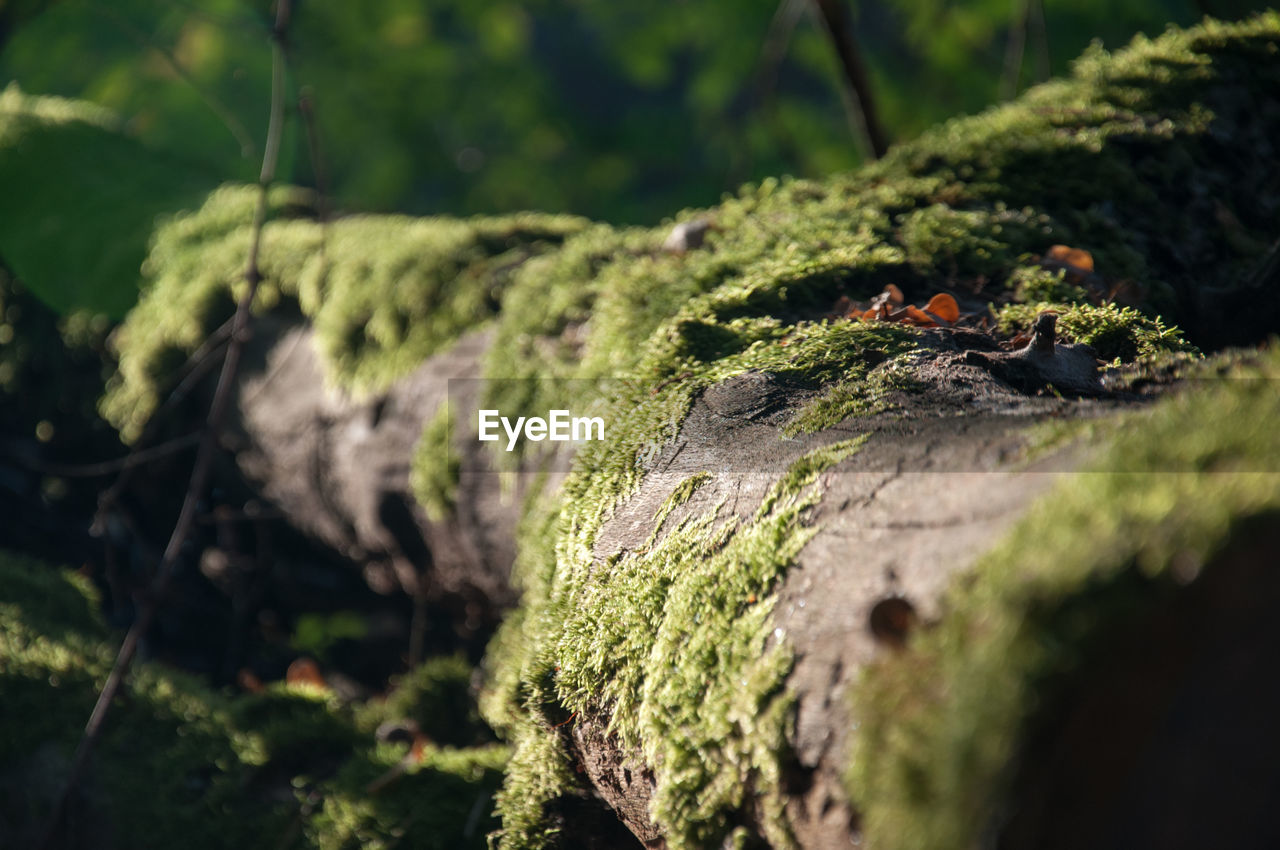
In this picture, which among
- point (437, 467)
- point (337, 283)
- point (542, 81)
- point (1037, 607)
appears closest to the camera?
point (1037, 607)

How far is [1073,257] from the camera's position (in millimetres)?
2139

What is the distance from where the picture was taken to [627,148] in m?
10.2

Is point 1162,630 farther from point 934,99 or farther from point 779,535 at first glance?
point 934,99

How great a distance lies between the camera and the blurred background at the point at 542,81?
634 centimetres

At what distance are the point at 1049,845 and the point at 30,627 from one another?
9.90 ft

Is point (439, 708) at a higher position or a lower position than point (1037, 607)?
higher

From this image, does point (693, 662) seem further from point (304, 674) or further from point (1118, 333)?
point (304, 674)

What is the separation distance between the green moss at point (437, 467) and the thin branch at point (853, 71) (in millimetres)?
2379

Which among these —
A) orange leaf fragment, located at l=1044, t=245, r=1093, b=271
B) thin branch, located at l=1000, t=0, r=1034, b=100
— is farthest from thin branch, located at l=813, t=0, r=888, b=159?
orange leaf fragment, located at l=1044, t=245, r=1093, b=271

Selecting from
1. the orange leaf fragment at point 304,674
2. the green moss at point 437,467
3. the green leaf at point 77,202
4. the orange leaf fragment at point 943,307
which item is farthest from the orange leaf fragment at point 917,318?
the green leaf at point 77,202

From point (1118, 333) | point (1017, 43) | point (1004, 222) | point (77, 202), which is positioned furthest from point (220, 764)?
point (1017, 43)

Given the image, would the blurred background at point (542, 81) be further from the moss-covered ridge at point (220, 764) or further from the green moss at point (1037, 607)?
the green moss at point (1037, 607)

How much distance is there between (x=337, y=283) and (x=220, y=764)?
5.69 feet

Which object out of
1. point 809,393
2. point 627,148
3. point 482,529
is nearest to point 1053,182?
point 809,393
